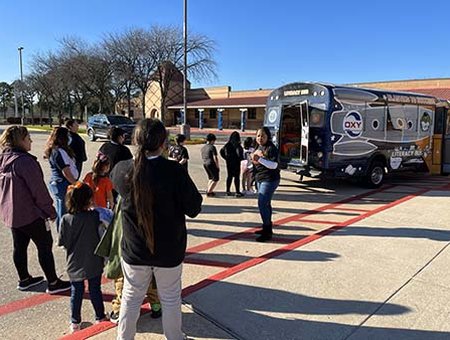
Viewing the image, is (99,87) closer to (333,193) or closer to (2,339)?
(333,193)

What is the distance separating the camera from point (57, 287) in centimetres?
417

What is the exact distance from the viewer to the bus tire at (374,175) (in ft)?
35.0

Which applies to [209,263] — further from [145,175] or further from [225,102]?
[225,102]

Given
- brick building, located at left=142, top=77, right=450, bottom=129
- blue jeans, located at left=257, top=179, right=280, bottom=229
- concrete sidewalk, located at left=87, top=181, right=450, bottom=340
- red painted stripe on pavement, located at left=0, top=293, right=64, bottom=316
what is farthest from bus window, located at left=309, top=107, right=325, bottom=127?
brick building, located at left=142, top=77, right=450, bottom=129

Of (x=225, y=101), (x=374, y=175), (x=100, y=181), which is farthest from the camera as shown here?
(x=225, y=101)

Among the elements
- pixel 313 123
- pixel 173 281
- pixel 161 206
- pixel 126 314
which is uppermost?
pixel 313 123

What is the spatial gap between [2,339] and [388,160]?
405 inches

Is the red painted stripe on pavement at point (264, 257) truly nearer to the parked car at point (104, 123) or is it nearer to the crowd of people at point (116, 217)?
the crowd of people at point (116, 217)

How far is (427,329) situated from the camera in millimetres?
3289

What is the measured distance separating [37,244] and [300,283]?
286 cm

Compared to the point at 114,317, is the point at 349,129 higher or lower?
higher

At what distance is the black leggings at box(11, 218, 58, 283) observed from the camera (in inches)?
158

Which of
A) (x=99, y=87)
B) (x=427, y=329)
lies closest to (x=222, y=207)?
(x=427, y=329)

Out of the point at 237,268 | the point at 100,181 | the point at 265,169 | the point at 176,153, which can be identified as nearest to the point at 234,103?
the point at 176,153
